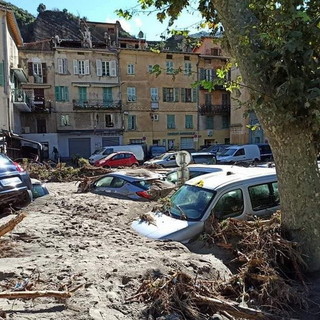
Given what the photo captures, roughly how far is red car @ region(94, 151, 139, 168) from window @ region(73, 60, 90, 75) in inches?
660

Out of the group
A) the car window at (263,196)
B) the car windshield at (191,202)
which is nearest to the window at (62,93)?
the car windshield at (191,202)

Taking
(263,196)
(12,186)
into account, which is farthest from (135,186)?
(263,196)

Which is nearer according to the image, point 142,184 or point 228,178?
point 228,178

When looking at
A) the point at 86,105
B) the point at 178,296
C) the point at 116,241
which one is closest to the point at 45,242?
the point at 116,241

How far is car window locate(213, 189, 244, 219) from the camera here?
22.3 ft

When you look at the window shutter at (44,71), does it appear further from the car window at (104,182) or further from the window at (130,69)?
the car window at (104,182)

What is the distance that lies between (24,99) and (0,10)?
27.9 feet

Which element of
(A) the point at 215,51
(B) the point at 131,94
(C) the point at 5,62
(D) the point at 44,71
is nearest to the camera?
(C) the point at 5,62

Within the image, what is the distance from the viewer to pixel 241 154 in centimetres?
2973

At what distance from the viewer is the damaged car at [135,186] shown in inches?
459

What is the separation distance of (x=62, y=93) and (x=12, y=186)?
35697mm

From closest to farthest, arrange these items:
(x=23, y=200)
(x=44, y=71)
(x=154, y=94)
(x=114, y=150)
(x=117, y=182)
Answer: (x=23, y=200) < (x=117, y=182) < (x=114, y=150) < (x=44, y=71) < (x=154, y=94)

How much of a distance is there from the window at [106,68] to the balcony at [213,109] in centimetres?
1163

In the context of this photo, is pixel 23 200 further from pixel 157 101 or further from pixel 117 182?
pixel 157 101
